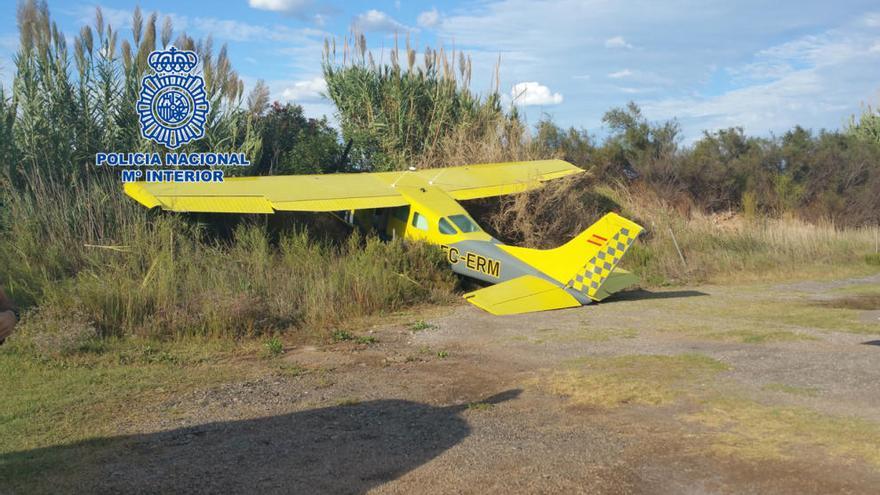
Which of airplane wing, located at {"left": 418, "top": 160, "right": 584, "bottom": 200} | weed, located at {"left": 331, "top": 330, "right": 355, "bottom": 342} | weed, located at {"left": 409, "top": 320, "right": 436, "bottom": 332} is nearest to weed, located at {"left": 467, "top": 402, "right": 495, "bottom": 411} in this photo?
weed, located at {"left": 331, "top": 330, "right": 355, "bottom": 342}

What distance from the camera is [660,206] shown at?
19625 millimetres

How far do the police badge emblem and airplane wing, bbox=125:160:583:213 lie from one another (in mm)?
1768

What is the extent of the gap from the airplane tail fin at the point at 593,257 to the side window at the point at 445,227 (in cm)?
180

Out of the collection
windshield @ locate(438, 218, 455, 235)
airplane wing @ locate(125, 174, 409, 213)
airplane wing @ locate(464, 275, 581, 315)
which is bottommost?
airplane wing @ locate(464, 275, 581, 315)

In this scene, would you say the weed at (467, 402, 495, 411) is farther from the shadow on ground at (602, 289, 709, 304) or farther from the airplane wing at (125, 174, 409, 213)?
the airplane wing at (125, 174, 409, 213)

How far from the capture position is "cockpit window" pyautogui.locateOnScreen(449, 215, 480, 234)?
12289 mm

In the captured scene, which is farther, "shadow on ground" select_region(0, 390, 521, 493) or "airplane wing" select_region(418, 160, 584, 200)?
"airplane wing" select_region(418, 160, 584, 200)

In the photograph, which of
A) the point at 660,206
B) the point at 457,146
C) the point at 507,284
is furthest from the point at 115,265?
the point at 660,206

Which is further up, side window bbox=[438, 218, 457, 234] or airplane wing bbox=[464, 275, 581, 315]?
side window bbox=[438, 218, 457, 234]

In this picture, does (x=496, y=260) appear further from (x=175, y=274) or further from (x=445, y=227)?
(x=175, y=274)

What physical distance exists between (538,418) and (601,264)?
4.91 m

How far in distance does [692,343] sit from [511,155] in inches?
392

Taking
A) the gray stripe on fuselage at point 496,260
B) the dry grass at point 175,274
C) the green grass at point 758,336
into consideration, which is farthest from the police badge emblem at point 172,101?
the green grass at point 758,336

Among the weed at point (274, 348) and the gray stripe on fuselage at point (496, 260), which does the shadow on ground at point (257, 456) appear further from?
the gray stripe on fuselage at point (496, 260)
